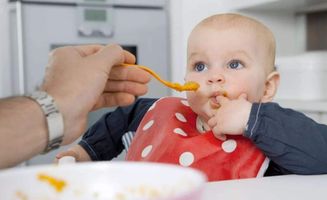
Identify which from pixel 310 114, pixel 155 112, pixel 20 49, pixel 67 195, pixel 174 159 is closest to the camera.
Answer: pixel 67 195

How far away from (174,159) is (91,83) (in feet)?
0.95

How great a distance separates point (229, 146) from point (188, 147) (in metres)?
0.09

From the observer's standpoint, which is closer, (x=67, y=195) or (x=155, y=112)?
(x=67, y=195)

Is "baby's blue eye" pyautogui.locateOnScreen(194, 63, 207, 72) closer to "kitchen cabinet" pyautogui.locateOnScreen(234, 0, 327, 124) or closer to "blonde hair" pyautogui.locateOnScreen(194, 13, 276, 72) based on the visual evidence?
"blonde hair" pyautogui.locateOnScreen(194, 13, 276, 72)

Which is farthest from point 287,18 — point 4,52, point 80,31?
point 4,52

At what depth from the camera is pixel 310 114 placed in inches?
76.6

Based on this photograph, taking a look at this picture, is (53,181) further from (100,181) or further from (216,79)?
(216,79)

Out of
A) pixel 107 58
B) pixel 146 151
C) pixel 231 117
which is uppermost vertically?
pixel 107 58

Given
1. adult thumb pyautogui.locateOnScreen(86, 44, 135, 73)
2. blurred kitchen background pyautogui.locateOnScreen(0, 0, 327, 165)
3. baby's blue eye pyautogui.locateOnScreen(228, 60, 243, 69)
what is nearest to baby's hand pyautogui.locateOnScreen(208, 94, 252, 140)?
baby's blue eye pyautogui.locateOnScreen(228, 60, 243, 69)

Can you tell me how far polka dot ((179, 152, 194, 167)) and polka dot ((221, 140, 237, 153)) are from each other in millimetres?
65

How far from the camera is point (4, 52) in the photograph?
7.40ft

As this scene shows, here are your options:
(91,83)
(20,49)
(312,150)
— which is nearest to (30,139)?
(91,83)

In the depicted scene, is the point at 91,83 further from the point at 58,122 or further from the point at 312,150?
the point at 312,150

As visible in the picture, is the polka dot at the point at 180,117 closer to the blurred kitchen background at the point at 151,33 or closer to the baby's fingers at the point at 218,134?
the baby's fingers at the point at 218,134
